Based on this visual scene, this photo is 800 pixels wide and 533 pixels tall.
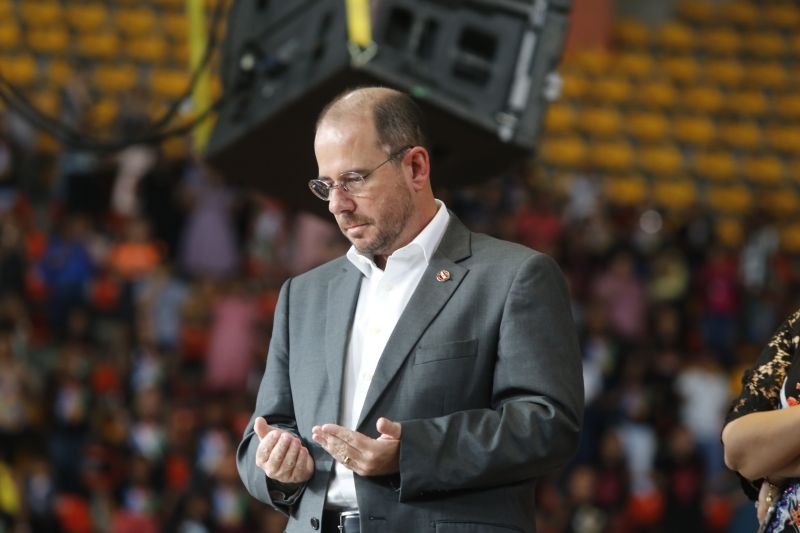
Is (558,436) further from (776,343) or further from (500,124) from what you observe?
(500,124)

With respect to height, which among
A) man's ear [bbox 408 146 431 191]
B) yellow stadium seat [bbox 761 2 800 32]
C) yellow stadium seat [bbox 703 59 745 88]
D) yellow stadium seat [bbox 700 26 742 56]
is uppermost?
yellow stadium seat [bbox 761 2 800 32]

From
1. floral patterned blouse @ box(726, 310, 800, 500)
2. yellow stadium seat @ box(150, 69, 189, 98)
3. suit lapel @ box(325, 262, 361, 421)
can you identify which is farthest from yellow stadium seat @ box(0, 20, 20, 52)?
floral patterned blouse @ box(726, 310, 800, 500)

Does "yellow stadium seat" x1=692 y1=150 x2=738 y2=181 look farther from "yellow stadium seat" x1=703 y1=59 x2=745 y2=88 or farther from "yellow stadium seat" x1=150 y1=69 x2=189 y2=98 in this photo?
"yellow stadium seat" x1=150 y1=69 x2=189 y2=98

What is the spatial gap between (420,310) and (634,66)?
43.4ft

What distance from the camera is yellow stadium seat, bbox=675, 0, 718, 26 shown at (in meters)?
16.4

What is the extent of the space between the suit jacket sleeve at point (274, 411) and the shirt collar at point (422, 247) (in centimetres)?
24

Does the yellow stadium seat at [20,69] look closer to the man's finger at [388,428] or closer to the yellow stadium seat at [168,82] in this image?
the yellow stadium seat at [168,82]

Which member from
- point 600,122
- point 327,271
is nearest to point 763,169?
point 600,122

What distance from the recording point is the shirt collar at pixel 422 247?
297 cm

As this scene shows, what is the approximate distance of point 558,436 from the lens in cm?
274

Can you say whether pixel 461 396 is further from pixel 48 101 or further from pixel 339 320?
pixel 48 101

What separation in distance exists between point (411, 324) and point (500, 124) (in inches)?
89.9

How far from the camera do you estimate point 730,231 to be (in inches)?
547

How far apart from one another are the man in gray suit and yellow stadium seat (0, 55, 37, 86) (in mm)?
11012
